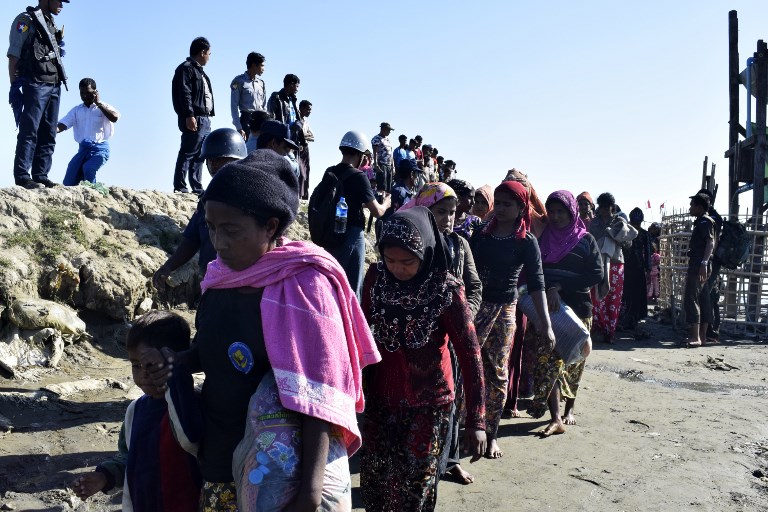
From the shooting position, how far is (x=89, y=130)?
27.0ft

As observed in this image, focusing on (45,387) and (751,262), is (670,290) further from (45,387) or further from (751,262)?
(45,387)

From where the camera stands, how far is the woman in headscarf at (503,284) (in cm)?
516

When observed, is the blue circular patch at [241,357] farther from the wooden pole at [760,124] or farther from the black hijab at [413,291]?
the wooden pole at [760,124]

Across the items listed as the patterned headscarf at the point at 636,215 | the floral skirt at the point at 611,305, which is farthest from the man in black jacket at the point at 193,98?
the patterned headscarf at the point at 636,215

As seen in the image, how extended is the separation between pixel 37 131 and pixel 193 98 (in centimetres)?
190

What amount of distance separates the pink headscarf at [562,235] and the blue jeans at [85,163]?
5256mm

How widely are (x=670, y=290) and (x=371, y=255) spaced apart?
706 cm

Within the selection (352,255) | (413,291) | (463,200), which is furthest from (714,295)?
(413,291)

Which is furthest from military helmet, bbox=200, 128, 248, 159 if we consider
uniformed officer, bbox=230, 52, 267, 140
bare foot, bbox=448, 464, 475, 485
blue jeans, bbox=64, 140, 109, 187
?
uniformed officer, bbox=230, 52, 267, 140

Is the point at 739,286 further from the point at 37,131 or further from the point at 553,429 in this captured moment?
the point at 37,131

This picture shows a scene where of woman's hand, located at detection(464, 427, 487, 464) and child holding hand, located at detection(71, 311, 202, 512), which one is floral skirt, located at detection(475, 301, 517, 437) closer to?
woman's hand, located at detection(464, 427, 487, 464)

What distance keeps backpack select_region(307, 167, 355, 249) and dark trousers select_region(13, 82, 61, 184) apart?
3.20 m

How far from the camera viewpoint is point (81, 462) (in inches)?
177

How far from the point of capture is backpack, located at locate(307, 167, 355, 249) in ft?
19.2
